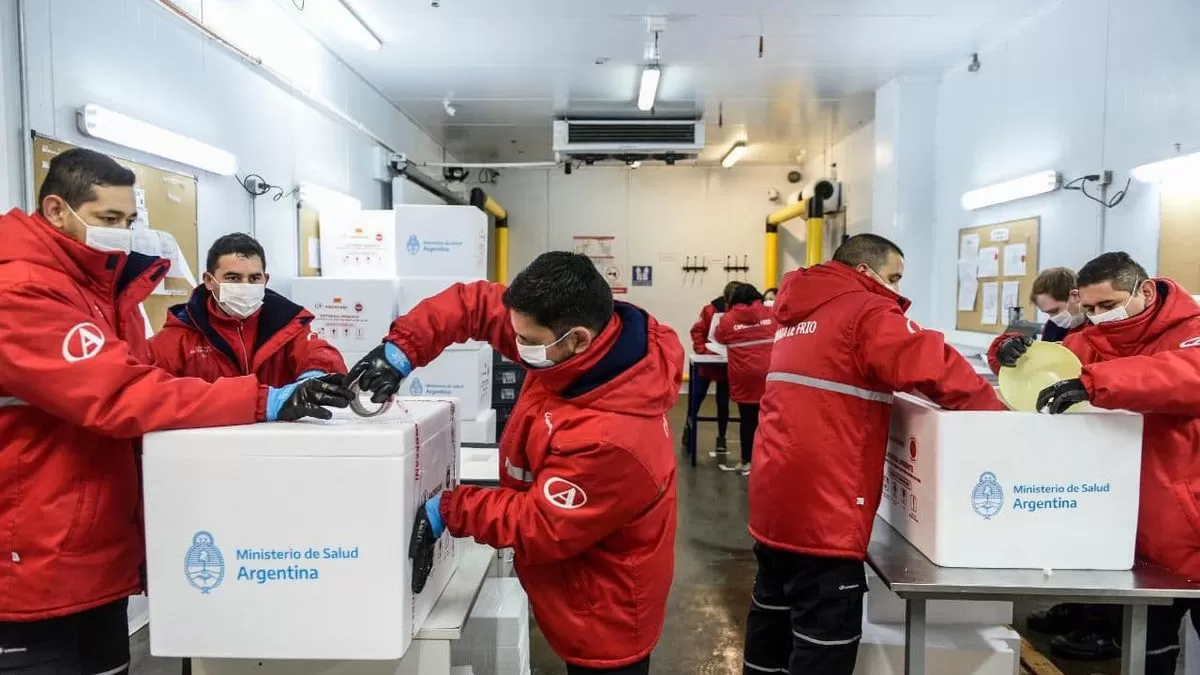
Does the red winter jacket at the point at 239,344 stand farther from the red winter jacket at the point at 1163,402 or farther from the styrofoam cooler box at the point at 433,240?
the styrofoam cooler box at the point at 433,240

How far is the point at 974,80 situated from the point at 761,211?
4.38m

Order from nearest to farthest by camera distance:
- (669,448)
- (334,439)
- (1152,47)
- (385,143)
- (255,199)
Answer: (334,439) < (669,448) < (1152,47) < (255,199) < (385,143)

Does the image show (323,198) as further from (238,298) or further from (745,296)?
(745,296)

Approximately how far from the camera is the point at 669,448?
1.32m

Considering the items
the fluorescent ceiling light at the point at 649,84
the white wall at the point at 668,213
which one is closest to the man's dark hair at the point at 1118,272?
the fluorescent ceiling light at the point at 649,84

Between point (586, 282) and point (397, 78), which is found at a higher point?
point (397, 78)

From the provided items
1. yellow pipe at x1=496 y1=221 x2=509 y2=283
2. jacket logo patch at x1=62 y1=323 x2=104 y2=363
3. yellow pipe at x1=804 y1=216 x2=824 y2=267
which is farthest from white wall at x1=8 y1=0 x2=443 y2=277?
yellow pipe at x1=804 y1=216 x2=824 y2=267

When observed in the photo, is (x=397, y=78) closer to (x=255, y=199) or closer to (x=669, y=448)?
(x=255, y=199)

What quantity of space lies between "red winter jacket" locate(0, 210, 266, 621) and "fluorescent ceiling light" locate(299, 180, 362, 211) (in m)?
3.00

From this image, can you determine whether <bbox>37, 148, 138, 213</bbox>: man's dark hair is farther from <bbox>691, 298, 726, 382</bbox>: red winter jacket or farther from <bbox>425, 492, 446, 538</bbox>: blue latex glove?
<bbox>691, 298, 726, 382</bbox>: red winter jacket

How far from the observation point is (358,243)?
4242mm

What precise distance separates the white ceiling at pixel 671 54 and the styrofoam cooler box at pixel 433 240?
1089 millimetres

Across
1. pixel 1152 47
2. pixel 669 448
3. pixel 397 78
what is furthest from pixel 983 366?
pixel 397 78

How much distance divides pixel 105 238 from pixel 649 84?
13.3ft
